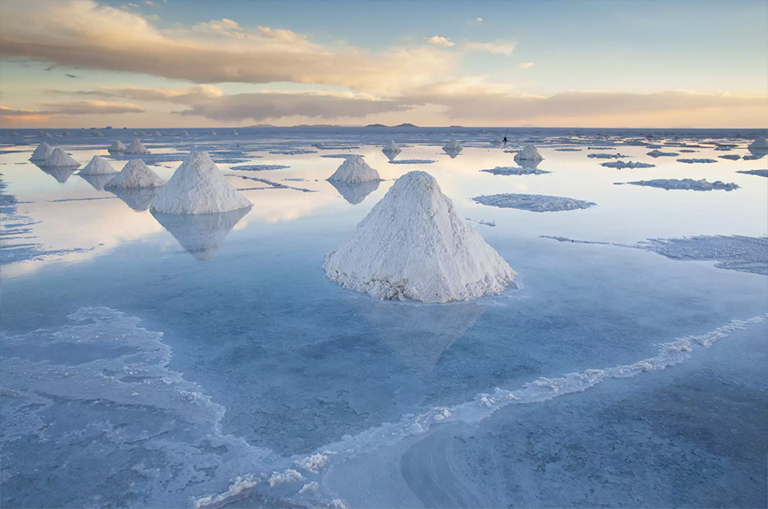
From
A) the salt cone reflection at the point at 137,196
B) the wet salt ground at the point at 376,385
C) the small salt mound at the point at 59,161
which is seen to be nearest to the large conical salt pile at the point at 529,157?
the salt cone reflection at the point at 137,196

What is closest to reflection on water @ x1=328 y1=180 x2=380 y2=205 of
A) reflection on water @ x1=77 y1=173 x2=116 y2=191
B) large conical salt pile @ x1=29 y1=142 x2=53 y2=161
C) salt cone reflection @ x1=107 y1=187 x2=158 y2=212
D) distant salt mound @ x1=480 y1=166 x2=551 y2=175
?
salt cone reflection @ x1=107 y1=187 x2=158 y2=212

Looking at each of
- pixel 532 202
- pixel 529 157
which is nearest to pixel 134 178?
→ pixel 532 202

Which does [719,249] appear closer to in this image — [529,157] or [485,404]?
[485,404]

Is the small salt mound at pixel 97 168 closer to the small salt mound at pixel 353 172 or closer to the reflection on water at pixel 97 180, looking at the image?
the reflection on water at pixel 97 180

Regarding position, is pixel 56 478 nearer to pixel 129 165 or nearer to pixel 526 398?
pixel 526 398

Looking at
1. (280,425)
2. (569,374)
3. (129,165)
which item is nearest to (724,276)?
(569,374)

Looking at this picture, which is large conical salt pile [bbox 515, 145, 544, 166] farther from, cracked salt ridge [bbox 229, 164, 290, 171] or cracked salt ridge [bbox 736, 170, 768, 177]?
cracked salt ridge [bbox 229, 164, 290, 171]
